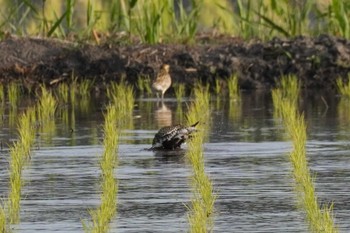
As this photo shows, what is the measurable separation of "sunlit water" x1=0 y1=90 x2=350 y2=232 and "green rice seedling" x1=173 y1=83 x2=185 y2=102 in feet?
3.79

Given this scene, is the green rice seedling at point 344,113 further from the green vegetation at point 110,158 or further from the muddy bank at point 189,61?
the green vegetation at point 110,158

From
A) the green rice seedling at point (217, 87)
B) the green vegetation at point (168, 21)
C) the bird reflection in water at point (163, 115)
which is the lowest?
the bird reflection in water at point (163, 115)

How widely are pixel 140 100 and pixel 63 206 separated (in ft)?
26.3

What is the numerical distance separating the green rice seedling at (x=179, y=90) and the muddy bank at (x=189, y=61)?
0.23 metres

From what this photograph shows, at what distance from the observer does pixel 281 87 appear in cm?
1706

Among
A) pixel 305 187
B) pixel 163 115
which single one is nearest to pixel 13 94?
pixel 163 115

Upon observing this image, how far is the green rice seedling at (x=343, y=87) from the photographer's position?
52.5 ft

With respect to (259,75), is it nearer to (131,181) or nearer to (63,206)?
(131,181)

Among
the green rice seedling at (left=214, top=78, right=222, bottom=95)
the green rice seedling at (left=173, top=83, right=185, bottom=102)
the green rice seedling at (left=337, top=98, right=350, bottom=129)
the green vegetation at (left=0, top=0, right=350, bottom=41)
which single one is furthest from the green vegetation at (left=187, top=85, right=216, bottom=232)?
the green vegetation at (left=0, top=0, right=350, bottom=41)

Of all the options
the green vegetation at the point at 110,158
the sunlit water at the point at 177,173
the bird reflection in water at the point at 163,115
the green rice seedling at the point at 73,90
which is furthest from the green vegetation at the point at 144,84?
the sunlit water at the point at 177,173

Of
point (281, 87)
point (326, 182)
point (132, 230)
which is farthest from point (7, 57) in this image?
point (132, 230)

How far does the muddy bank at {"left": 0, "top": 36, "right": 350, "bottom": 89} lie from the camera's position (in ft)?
57.5

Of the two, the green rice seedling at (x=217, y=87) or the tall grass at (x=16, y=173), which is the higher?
the green rice seedling at (x=217, y=87)

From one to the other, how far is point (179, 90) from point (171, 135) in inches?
199
